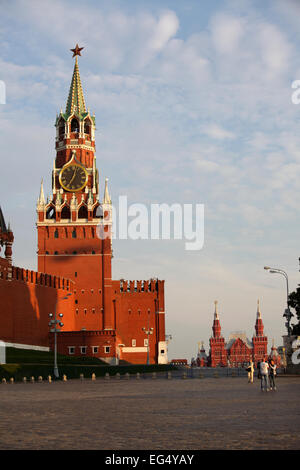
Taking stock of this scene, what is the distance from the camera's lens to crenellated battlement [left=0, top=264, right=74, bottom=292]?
2467 inches

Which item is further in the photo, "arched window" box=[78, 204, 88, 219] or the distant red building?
the distant red building

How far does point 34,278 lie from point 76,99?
103ft

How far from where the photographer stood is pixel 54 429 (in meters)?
11.6

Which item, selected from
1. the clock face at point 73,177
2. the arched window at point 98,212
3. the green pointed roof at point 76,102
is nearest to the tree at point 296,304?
the arched window at point 98,212

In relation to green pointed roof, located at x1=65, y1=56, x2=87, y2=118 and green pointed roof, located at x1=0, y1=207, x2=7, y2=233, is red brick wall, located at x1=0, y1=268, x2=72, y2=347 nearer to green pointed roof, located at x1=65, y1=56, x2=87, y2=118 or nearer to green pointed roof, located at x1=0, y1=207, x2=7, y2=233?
green pointed roof, located at x1=0, y1=207, x2=7, y2=233

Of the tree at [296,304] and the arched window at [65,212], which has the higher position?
the arched window at [65,212]

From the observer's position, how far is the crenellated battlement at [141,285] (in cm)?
8738

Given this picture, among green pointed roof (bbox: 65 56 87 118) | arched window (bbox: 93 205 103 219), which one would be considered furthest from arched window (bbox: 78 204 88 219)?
green pointed roof (bbox: 65 56 87 118)

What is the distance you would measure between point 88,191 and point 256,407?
71.8 metres

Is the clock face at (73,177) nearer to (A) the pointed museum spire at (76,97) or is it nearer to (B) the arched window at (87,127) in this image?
(B) the arched window at (87,127)

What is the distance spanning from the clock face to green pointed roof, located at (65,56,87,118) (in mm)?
7810
